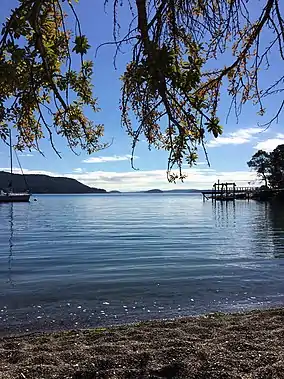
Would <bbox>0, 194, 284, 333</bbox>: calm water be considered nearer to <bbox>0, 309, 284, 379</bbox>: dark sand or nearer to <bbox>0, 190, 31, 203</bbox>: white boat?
<bbox>0, 309, 284, 379</bbox>: dark sand

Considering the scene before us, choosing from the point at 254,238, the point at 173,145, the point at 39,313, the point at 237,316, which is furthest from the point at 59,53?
the point at 254,238

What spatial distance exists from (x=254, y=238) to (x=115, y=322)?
65.9 ft

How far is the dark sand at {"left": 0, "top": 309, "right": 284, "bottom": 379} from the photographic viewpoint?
4605 mm

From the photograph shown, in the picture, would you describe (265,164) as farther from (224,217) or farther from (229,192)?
(224,217)

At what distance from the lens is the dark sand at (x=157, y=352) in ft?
15.1

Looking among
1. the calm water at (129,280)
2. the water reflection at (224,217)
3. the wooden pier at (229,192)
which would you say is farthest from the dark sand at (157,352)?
the wooden pier at (229,192)

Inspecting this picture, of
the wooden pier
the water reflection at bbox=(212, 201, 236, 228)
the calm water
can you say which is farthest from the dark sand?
the wooden pier

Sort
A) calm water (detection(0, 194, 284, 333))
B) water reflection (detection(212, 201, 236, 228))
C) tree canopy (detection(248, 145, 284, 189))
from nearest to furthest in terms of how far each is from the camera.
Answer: calm water (detection(0, 194, 284, 333)) → water reflection (detection(212, 201, 236, 228)) → tree canopy (detection(248, 145, 284, 189))

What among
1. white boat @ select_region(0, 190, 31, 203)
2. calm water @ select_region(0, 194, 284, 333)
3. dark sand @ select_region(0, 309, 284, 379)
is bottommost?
calm water @ select_region(0, 194, 284, 333)

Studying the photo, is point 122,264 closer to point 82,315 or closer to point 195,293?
point 195,293

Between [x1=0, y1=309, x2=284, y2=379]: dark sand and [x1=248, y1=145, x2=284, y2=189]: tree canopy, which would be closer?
[x1=0, y1=309, x2=284, y2=379]: dark sand

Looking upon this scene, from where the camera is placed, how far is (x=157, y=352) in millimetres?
5344

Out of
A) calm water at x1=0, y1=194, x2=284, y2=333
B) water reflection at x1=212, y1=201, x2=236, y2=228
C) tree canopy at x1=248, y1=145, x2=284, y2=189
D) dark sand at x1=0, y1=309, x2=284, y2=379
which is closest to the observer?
dark sand at x1=0, y1=309, x2=284, y2=379

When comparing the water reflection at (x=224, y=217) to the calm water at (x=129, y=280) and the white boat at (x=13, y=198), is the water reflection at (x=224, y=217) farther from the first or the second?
the white boat at (x=13, y=198)
